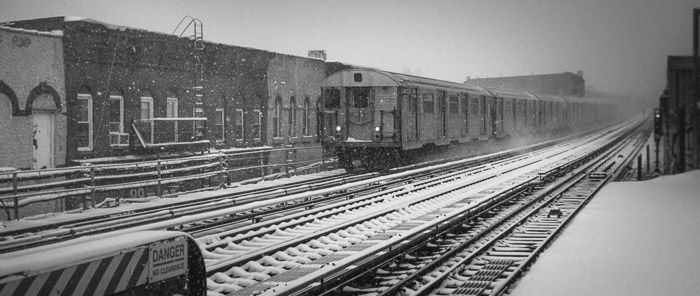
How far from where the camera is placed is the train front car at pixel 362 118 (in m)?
23.9

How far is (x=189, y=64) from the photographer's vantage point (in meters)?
21.7

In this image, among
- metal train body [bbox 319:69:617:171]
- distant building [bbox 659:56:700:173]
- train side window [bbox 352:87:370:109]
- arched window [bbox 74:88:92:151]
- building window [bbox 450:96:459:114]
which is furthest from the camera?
distant building [bbox 659:56:700:173]

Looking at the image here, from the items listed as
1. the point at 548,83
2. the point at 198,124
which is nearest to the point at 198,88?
the point at 198,124

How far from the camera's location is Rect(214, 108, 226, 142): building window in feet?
77.3

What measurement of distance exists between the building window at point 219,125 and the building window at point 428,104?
295 inches

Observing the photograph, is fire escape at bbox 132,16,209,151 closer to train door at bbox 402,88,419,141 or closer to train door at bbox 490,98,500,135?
train door at bbox 402,88,419,141

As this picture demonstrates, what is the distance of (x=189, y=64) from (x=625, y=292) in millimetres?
16587

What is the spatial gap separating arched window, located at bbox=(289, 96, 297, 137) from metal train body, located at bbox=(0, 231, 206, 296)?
73.8 feet

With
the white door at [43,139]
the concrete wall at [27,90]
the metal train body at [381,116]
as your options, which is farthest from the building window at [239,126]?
the white door at [43,139]

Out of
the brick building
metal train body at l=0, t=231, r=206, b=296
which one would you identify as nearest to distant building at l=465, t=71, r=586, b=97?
the brick building

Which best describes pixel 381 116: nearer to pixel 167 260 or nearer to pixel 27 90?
pixel 27 90

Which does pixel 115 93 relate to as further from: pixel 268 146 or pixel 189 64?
pixel 268 146

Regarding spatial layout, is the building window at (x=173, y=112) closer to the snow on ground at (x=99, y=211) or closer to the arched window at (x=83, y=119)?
the arched window at (x=83, y=119)

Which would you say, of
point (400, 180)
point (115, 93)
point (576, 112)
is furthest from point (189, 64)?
point (576, 112)
